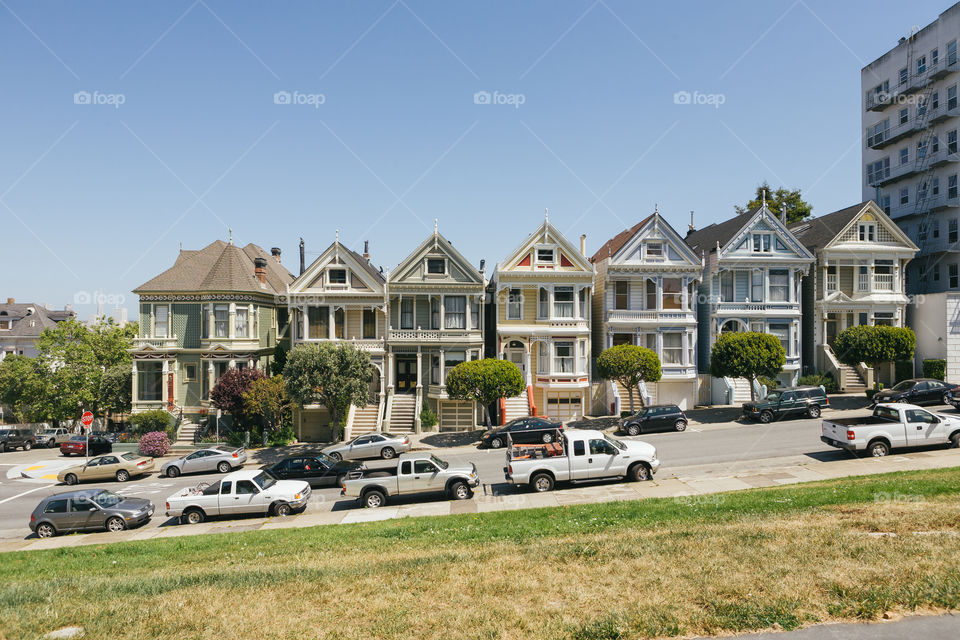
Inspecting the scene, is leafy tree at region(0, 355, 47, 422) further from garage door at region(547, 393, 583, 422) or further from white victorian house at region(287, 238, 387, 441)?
garage door at region(547, 393, 583, 422)

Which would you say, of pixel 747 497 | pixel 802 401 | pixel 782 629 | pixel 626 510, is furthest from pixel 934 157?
pixel 782 629

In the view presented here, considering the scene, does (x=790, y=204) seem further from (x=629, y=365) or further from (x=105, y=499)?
(x=105, y=499)

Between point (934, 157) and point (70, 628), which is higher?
point (934, 157)

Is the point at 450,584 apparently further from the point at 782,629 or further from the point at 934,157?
the point at 934,157

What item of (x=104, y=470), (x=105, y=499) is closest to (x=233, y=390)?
(x=104, y=470)

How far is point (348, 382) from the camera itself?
101ft

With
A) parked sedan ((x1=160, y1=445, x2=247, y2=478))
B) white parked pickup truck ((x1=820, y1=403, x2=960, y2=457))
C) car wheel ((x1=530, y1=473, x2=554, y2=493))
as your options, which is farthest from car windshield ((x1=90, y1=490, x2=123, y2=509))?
white parked pickup truck ((x1=820, y1=403, x2=960, y2=457))

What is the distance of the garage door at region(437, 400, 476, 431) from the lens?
35.1 meters

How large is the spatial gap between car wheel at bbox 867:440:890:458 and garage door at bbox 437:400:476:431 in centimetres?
2064

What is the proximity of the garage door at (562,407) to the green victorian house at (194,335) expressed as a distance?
19.3 meters

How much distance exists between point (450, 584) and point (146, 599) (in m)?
5.48

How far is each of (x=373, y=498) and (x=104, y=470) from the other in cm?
1605

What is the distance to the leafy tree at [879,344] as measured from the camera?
32594 millimetres

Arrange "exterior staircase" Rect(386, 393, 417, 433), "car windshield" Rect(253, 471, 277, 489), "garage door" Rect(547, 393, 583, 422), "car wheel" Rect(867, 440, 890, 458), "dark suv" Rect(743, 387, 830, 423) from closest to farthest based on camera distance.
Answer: "car windshield" Rect(253, 471, 277, 489), "car wheel" Rect(867, 440, 890, 458), "dark suv" Rect(743, 387, 830, 423), "exterior staircase" Rect(386, 393, 417, 433), "garage door" Rect(547, 393, 583, 422)
